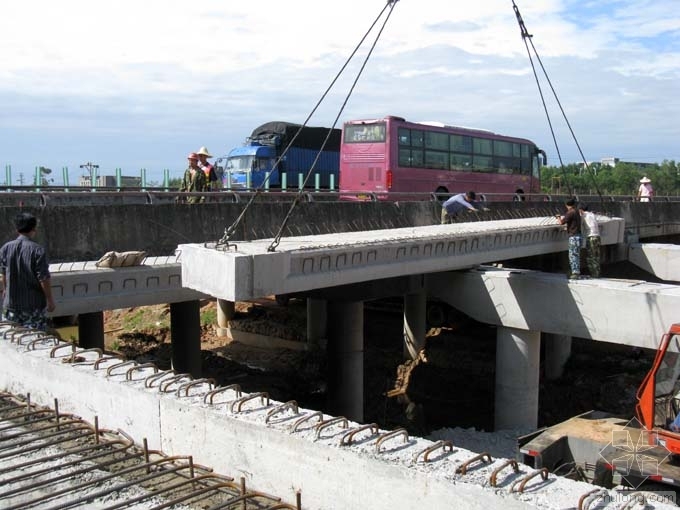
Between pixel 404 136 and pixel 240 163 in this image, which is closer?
pixel 404 136

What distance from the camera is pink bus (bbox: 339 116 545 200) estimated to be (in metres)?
21.1

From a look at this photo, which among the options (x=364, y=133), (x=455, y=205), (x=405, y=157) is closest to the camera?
(x=455, y=205)

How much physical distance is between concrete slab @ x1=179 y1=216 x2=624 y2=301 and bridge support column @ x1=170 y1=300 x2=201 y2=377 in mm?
5494

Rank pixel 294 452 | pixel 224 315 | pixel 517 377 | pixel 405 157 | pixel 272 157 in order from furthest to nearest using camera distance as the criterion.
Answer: pixel 272 157 → pixel 224 315 → pixel 405 157 → pixel 517 377 → pixel 294 452

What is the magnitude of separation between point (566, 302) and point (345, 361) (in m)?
5.67

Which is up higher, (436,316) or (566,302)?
(566,302)

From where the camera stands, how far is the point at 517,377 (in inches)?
532

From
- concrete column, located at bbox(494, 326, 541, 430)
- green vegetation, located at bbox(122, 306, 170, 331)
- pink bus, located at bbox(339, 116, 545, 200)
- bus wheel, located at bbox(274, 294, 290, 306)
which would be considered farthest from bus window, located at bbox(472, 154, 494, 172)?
green vegetation, located at bbox(122, 306, 170, 331)

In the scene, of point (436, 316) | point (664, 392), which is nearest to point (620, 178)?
point (436, 316)

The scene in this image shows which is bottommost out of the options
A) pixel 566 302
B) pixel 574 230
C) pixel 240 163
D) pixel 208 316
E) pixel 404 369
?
pixel 404 369

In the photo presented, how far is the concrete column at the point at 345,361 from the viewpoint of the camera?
15.7m

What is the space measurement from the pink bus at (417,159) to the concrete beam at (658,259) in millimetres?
3789

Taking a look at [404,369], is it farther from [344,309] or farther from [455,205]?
[455,205]

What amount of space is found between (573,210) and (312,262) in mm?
7150
